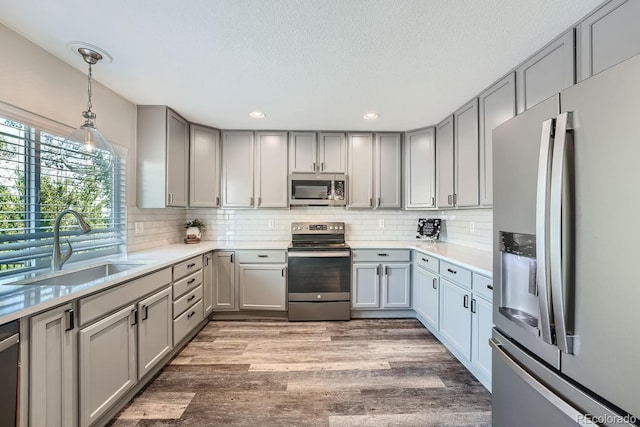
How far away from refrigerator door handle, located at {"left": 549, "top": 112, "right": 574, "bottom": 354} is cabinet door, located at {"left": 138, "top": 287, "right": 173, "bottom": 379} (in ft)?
7.33

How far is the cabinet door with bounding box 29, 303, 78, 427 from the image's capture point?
115 centimetres

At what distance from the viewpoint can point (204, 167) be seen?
3.27 meters

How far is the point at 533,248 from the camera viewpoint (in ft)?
3.26

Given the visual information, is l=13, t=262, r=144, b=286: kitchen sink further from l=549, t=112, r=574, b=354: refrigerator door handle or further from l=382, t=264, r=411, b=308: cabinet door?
l=382, t=264, r=411, b=308: cabinet door

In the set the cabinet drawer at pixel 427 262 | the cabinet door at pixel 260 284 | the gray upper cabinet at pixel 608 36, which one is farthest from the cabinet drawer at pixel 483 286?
the cabinet door at pixel 260 284

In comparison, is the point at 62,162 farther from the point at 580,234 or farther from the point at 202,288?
the point at 580,234

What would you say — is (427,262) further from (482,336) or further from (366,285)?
(482,336)

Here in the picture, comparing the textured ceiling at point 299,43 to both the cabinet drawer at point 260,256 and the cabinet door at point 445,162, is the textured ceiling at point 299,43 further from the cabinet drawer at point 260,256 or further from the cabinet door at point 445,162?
the cabinet drawer at point 260,256

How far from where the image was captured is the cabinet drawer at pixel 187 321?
2.30 m

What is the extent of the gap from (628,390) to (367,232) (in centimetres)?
301

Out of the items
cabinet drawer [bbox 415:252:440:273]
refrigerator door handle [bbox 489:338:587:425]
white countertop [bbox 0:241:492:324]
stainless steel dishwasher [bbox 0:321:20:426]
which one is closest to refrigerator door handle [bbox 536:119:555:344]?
refrigerator door handle [bbox 489:338:587:425]

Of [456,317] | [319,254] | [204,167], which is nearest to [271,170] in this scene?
[204,167]

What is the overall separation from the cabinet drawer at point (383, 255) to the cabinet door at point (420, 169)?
2.11ft

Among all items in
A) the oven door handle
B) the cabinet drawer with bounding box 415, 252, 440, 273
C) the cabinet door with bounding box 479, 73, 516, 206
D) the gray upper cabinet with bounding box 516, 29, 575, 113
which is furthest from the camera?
the oven door handle
